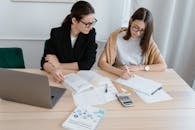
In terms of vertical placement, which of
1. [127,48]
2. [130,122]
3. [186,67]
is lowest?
[186,67]

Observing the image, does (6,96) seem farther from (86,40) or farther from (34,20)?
(34,20)

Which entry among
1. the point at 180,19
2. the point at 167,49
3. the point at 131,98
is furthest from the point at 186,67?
the point at 131,98

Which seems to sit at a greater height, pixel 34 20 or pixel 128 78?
pixel 34 20

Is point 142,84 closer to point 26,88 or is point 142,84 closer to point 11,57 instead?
point 26,88

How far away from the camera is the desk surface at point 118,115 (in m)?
1.38

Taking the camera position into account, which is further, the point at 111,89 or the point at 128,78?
the point at 128,78

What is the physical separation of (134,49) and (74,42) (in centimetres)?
50

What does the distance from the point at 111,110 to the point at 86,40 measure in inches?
31.8

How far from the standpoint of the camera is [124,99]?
1633 millimetres

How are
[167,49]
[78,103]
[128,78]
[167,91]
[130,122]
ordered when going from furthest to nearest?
[167,49]
[128,78]
[167,91]
[78,103]
[130,122]

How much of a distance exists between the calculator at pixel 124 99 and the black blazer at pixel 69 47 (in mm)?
512

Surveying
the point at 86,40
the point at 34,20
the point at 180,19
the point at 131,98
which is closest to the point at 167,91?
the point at 131,98

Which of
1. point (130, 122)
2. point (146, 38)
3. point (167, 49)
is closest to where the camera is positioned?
point (130, 122)

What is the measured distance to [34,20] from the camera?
2.64 meters
